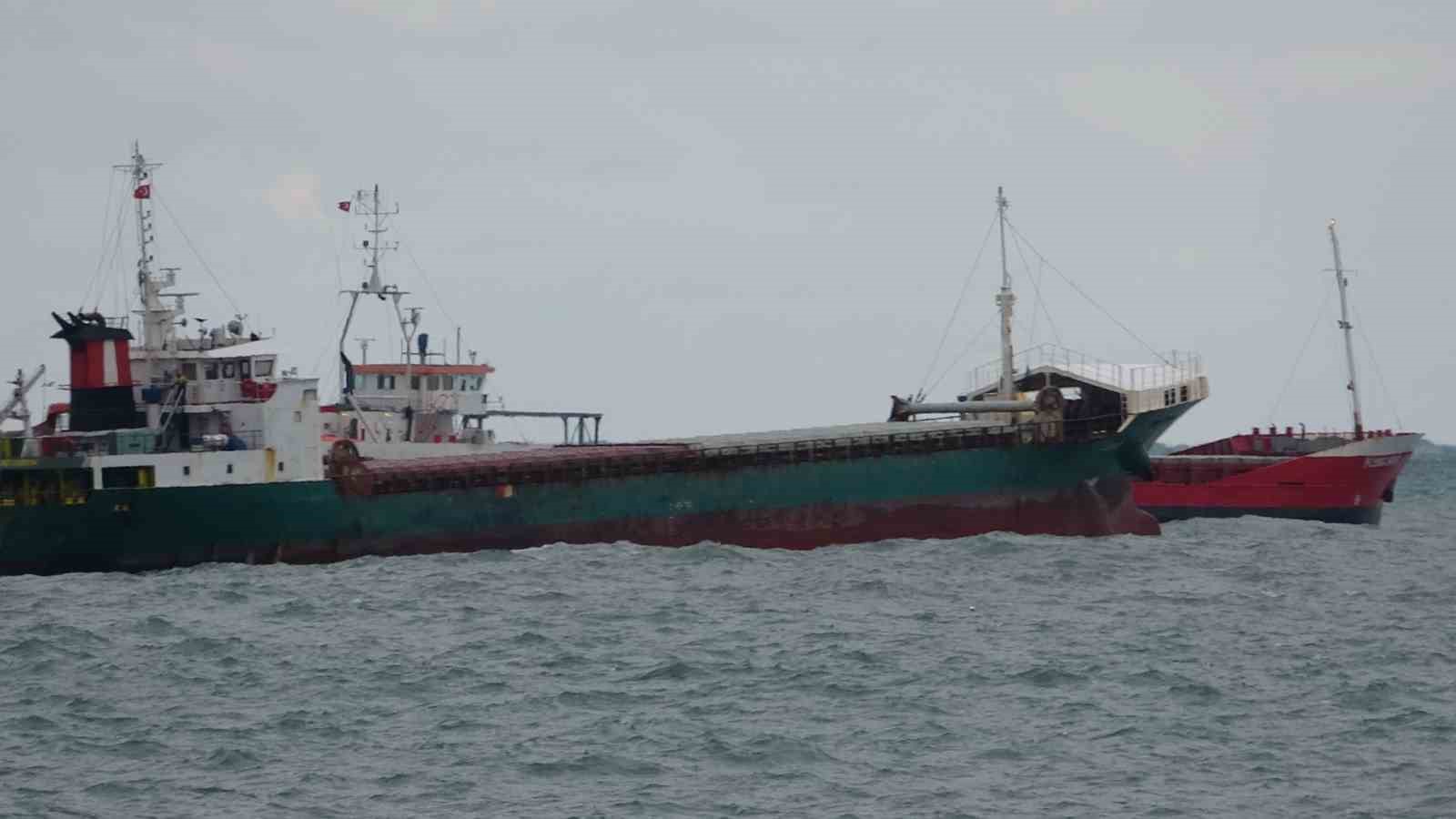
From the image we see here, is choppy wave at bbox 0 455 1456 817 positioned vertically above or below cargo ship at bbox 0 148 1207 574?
below

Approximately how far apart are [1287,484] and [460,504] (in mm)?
30103

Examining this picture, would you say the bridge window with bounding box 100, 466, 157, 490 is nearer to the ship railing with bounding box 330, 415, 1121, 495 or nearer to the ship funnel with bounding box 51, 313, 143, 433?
the ship funnel with bounding box 51, 313, 143, 433

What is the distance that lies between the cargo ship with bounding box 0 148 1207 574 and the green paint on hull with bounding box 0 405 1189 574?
4cm

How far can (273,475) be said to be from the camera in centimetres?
4244

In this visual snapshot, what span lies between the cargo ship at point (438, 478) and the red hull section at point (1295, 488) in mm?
12018

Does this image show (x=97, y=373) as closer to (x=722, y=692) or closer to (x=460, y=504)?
(x=460, y=504)

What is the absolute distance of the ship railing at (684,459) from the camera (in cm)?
4403

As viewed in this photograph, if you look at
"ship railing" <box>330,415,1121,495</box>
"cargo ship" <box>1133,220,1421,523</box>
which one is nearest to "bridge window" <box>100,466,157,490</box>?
"ship railing" <box>330,415,1121,495</box>

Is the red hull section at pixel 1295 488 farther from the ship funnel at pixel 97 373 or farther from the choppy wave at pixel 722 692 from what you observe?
the ship funnel at pixel 97 373

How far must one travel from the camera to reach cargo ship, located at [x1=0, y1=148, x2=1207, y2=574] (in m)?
41.1

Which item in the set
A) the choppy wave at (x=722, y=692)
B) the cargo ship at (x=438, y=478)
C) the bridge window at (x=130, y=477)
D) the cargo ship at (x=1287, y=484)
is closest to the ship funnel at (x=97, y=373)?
the cargo ship at (x=438, y=478)

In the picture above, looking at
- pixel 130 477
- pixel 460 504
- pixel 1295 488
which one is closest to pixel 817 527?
pixel 460 504

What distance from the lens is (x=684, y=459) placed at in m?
46.2

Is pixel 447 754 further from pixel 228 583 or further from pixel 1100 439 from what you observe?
pixel 1100 439
